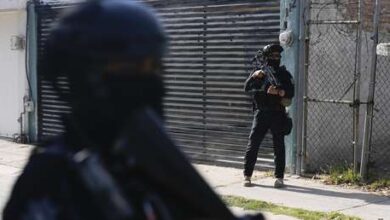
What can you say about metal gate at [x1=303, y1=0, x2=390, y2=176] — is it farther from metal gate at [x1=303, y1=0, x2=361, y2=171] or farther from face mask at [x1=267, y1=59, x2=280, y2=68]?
face mask at [x1=267, y1=59, x2=280, y2=68]

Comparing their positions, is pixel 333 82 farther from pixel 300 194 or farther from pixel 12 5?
pixel 12 5

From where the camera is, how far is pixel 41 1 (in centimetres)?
1223

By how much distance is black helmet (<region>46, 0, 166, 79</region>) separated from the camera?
5.35 feet

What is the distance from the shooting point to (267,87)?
780 centimetres

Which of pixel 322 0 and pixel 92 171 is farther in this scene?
pixel 322 0

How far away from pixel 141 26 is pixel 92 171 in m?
0.36

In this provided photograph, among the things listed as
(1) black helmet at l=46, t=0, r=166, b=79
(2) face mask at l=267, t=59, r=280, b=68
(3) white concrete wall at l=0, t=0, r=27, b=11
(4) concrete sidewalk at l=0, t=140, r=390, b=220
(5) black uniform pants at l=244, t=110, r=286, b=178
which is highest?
(3) white concrete wall at l=0, t=0, r=27, b=11

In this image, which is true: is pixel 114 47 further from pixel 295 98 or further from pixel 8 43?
pixel 8 43

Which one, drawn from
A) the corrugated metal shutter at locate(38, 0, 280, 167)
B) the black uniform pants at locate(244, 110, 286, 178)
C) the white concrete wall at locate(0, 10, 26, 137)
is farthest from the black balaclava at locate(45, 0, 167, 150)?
the white concrete wall at locate(0, 10, 26, 137)

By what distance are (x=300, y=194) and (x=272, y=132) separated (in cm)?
77

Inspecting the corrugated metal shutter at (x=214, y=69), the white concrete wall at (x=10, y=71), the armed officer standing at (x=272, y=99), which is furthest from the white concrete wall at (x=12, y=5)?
the armed officer standing at (x=272, y=99)

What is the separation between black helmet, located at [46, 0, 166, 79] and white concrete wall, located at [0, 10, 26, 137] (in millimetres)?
11368

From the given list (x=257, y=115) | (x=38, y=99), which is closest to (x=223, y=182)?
(x=257, y=115)

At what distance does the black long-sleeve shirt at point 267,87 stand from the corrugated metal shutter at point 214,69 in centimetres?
137
